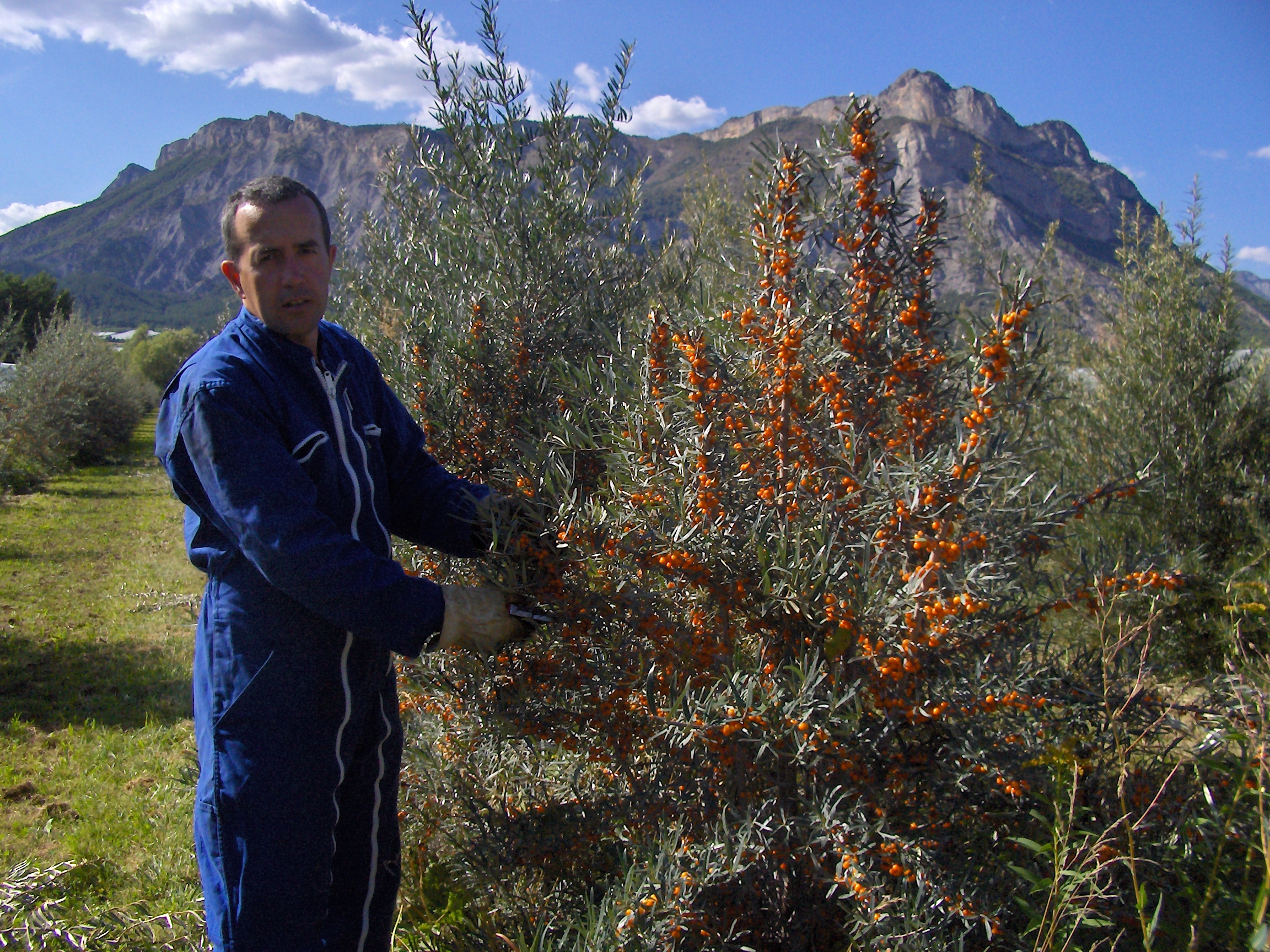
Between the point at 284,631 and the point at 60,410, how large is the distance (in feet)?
59.9

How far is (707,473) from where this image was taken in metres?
1.74

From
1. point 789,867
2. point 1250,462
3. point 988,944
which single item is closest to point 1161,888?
point 988,944

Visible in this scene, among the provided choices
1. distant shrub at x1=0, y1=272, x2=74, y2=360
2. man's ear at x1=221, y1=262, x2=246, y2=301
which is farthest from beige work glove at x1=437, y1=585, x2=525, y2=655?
distant shrub at x1=0, y1=272, x2=74, y2=360

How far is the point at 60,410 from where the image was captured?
16141 millimetres

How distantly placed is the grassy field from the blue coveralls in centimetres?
117

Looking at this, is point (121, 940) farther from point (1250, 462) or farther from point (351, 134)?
point (351, 134)

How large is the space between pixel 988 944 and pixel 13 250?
15729cm

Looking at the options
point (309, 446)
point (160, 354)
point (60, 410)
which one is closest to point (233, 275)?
point (309, 446)

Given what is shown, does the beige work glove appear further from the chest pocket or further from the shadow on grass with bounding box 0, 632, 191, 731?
the shadow on grass with bounding box 0, 632, 191, 731

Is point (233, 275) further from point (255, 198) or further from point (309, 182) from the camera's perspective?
point (309, 182)

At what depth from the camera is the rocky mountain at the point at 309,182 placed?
21.3m

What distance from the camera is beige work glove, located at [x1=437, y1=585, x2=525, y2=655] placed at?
5.90 ft

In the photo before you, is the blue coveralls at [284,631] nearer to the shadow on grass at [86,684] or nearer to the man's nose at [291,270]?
Result: the man's nose at [291,270]

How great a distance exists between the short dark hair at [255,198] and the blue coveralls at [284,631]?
18cm
